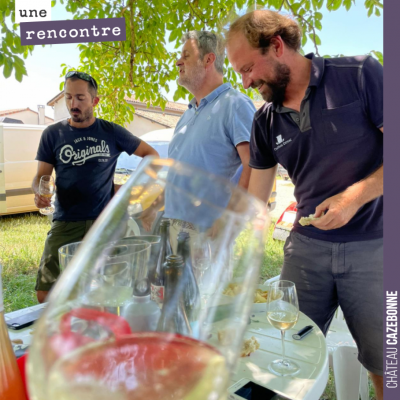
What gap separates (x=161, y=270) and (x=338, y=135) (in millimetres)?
1479

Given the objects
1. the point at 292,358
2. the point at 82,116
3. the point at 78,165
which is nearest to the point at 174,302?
the point at 292,358

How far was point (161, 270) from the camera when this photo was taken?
448 millimetres

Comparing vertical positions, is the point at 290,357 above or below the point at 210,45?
below

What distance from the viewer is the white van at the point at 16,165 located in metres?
8.41

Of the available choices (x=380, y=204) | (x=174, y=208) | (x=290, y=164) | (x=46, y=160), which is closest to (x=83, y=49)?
(x=46, y=160)

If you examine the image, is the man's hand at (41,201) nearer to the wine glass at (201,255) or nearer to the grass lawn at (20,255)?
the grass lawn at (20,255)

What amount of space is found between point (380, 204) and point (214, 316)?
167 centimetres

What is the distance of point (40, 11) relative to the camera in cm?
333

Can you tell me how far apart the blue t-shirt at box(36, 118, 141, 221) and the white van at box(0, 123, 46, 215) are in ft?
20.2

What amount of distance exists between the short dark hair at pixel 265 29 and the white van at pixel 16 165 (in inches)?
313

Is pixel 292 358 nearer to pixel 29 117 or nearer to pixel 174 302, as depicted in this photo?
pixel 174 302

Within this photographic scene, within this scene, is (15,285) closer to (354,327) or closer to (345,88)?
(354,327)

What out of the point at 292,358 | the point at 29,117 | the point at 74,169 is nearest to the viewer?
the point at 292,358

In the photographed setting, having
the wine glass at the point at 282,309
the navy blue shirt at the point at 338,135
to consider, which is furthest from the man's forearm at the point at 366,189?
the wine glass at the point at 282,309
